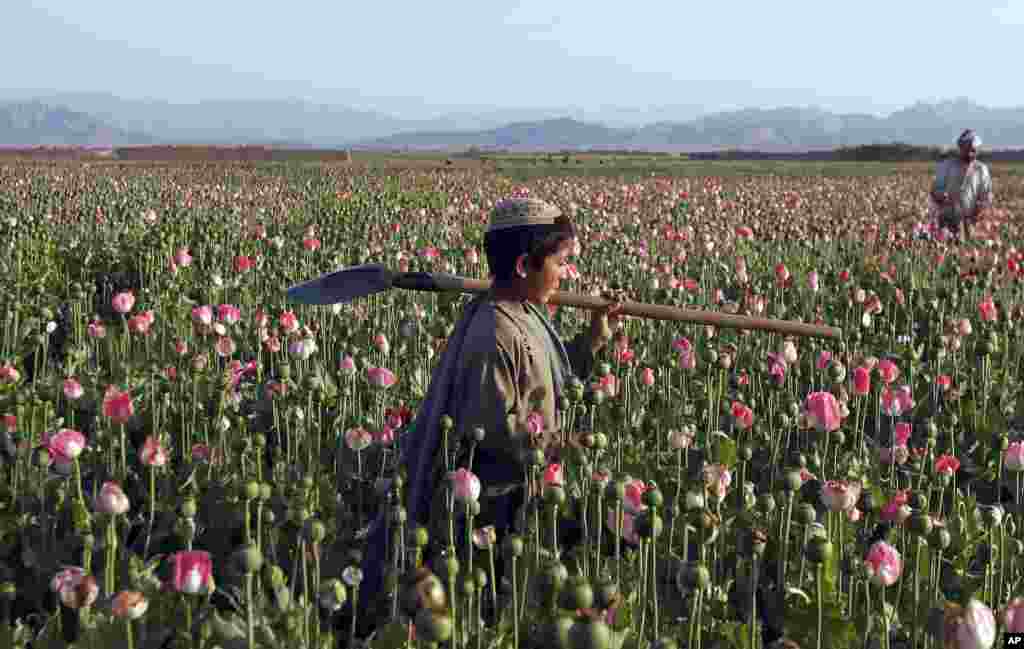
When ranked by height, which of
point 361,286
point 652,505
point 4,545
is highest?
point 361,286

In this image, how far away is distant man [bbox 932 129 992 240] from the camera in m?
13.8

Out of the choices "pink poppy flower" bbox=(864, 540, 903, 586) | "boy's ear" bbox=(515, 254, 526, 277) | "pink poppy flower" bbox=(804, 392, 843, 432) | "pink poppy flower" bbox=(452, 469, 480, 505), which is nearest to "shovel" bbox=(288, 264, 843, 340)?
"boy's ear" bbox=(515, 254, 526, 277)

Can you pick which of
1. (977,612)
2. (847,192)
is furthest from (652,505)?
(847,192)

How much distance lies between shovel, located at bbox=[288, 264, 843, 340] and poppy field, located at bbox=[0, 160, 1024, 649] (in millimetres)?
345

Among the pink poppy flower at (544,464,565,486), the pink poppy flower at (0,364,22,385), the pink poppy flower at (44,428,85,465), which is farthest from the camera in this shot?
the pink poppy flower at (0,364,22,385)

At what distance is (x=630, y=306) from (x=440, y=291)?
0.82 metres

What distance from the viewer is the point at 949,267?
11.6 m

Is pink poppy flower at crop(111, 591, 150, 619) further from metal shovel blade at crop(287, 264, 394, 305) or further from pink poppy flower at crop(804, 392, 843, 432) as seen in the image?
pink poppy flower at crop(804, 392, 843, 432)

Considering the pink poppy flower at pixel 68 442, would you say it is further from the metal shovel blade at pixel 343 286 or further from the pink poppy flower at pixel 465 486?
the pink poppy flower at pixel 465 486

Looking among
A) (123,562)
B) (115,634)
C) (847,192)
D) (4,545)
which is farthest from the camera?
(847,192)

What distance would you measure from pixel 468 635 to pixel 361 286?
1981 mm

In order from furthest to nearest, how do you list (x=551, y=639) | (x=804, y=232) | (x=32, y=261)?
(x=804, y=232), (x=32, y=261), (x=551, y=639)

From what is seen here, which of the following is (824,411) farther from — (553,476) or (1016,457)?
(553,476)

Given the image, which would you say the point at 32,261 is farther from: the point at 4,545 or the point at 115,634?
the point at 115,634
